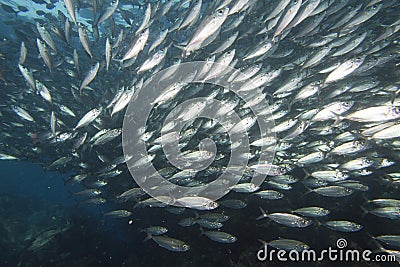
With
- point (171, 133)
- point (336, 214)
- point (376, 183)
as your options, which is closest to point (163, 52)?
point (171, 133)

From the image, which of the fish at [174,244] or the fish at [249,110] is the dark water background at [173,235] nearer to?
the fish at [249,110]

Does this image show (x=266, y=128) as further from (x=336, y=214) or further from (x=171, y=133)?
(x=336, y=214)

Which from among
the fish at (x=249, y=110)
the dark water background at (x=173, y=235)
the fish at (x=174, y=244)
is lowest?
the dark water background at (x=173, y=235)

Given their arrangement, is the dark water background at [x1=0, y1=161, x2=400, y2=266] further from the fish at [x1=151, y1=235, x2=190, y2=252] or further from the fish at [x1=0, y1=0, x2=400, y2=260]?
the fish at [x1=151, y1=235, x2=190, y2=252]

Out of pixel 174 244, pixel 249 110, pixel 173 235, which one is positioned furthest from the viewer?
pixel 173 235

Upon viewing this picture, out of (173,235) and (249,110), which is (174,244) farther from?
(249,110)

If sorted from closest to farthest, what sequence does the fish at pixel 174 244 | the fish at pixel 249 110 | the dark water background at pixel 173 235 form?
the fish at pixel 249 110 → the fish at pixel 174 244 → the dark water background at pixel 173 235

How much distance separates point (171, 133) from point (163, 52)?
5.87 ft

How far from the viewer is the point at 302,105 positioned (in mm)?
7188

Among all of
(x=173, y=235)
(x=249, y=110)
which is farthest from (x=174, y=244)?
(x=249, y=110)

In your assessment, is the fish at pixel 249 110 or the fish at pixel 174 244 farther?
the fish at pixel 174 244

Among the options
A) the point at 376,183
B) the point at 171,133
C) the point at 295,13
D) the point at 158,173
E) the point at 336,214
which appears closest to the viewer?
the point at 295,13

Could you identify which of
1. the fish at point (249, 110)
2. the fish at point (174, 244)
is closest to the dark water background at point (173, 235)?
the fish at point (249, 110)

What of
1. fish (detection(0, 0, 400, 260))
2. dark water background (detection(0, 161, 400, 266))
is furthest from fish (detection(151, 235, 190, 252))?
dark water background (detection(0, 161, 400, 266))
